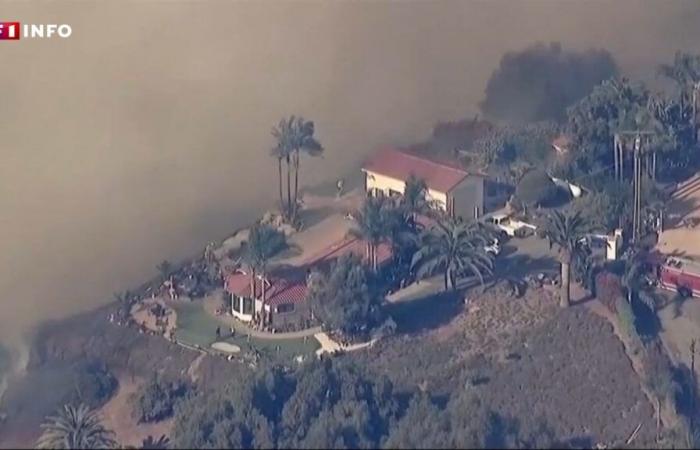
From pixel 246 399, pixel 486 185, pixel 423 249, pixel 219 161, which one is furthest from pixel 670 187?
pixel 246 399

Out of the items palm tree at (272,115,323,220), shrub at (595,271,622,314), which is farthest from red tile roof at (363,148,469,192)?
shrub at (595,271,622,314)

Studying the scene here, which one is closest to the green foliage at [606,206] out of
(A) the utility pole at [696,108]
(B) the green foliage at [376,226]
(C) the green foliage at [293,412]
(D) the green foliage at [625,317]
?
(D) the green foliage at [625,317]

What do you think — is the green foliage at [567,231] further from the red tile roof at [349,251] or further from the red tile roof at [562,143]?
the red tile roof at [562,143]

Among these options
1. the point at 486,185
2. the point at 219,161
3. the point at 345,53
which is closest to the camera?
the point at 486,185

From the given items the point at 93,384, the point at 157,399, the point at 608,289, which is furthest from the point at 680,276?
the point at 93,384

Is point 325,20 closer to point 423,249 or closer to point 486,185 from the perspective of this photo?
point 486,185

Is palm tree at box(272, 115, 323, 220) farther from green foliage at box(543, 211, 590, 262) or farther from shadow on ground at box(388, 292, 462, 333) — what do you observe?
green foliage at box(543, 211, 590, 262)

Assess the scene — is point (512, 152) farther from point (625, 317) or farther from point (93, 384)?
point (93, 384)
